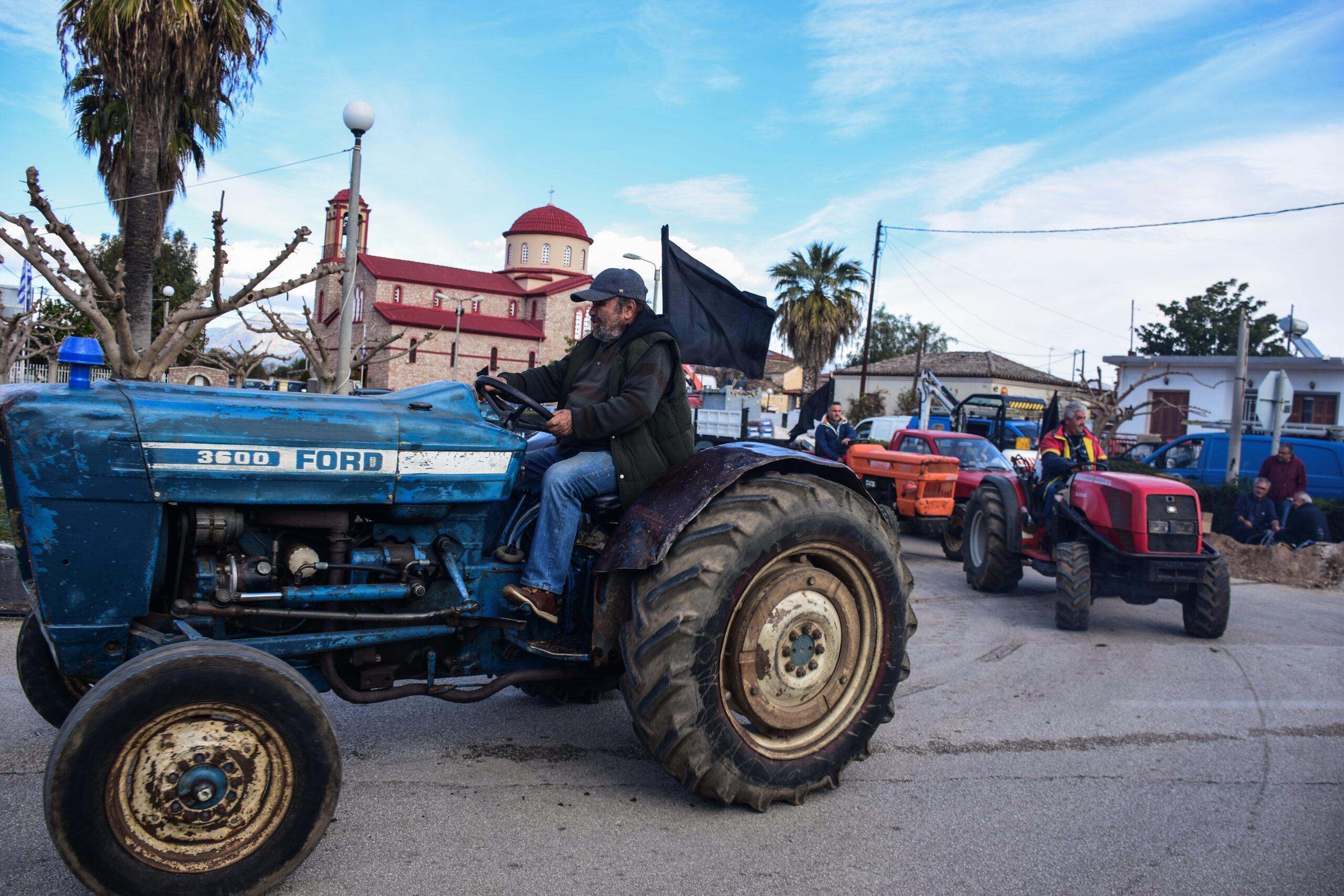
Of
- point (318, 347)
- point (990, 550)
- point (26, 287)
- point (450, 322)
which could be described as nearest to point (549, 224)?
point (450, 322)

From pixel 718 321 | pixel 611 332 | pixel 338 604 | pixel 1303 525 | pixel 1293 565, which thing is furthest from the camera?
pixel 1303 525

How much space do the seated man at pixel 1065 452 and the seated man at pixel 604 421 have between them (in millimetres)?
5172

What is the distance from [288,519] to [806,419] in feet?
40.8

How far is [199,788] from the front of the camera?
255 cm

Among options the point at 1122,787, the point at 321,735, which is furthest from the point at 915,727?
the point at 321,735

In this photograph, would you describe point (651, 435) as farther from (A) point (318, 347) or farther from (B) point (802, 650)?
(A) point (318, 347)

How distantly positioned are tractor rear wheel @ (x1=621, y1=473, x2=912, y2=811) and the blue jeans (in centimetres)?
34

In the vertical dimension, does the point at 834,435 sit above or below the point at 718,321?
below

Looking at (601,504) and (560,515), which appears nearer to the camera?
(560,515)

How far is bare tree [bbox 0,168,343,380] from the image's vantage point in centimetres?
705

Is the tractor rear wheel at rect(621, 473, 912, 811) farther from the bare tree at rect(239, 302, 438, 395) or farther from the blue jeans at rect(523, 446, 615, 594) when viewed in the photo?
the bare tree at rect(239, 302, 438, 395)

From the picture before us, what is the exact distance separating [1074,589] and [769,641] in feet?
14.5

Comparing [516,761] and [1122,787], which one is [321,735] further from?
[1122,787]

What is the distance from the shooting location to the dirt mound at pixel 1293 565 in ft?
33.7
